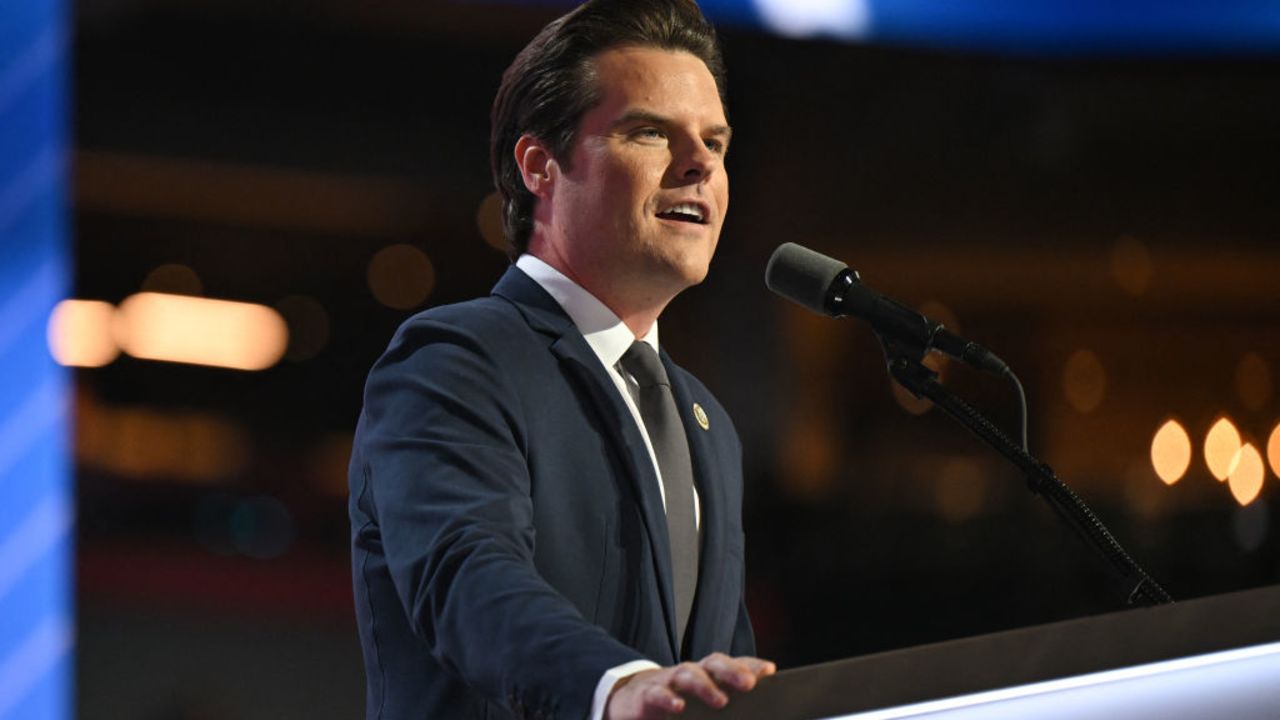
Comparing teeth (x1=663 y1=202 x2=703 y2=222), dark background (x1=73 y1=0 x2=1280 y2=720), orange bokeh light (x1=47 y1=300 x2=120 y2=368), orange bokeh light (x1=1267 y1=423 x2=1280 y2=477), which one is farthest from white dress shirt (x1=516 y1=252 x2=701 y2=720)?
orange bokeh light (x1=1267 y1=423 x2=1280 y2=477)

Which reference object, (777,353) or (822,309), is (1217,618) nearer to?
(822,309)

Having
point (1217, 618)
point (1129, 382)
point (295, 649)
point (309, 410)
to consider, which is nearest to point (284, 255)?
point (309, 410)

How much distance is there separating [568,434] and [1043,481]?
0.39 m

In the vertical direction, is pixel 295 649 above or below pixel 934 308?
below

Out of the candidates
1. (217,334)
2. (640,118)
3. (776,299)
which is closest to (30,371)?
(217,334)

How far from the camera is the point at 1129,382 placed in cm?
745

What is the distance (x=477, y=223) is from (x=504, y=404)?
2962 millimetres

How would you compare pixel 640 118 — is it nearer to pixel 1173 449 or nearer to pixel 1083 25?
pixel 1083 25

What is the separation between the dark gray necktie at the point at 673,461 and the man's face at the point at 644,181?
7 centimetres

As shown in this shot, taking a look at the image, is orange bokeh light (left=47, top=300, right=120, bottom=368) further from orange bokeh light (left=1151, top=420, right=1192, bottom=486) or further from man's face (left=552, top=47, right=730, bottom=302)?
orange bokeh light (left=1151, top=420, right=1192, bottom=486)

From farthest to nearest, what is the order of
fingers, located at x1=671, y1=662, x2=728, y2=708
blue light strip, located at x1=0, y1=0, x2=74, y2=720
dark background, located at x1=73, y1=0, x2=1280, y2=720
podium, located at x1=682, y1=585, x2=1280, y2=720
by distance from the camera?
dark background, located at x1=73, y1=0, x2=1280, y2=720 → blue light strip, located at x1=0, y1=0, x2=74, y2=720 → podium, located at x1=682, y1=585, x2=1280, y2=720 → fingers, located at x1=671, y1=662, x2=728, y2=708

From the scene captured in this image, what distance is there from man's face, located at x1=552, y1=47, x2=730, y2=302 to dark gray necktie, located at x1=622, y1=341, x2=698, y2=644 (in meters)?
0.07

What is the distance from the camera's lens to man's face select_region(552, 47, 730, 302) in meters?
1.25

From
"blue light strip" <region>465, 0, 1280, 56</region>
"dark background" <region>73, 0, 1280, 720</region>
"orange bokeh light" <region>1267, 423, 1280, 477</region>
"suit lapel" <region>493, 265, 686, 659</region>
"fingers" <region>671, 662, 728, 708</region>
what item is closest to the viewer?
"fingers" <region>671, 662, 728, 708</region>
